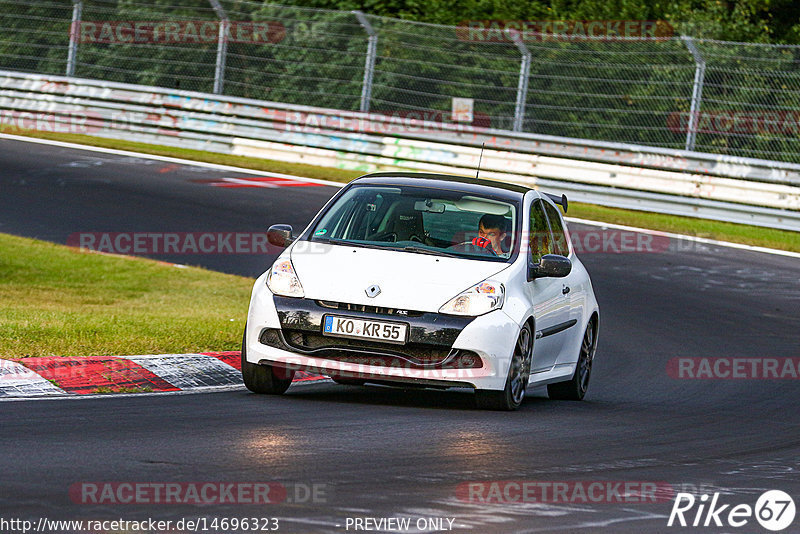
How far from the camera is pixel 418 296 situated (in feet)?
28.1

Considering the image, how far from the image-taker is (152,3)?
2758 cm

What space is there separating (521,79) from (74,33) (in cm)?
869

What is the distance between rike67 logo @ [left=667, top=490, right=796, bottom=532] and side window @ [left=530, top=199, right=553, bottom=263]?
11.1 ft

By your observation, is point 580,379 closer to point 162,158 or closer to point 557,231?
point 557,231

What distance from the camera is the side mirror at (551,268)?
9.31 metres

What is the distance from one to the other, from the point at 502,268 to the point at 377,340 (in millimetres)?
1068

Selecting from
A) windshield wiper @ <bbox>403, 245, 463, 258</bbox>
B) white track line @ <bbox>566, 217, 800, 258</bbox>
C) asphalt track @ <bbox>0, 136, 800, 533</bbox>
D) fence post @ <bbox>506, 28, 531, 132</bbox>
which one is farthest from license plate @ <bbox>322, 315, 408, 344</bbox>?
fence post @ <bbox>506, 28, 531, 132</bbox>

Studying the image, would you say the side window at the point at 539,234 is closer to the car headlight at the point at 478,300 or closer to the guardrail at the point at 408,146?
the car headlight at the point at 478,300

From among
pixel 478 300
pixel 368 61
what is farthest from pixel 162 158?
pixel 478 300

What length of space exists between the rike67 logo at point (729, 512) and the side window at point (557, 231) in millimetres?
4076

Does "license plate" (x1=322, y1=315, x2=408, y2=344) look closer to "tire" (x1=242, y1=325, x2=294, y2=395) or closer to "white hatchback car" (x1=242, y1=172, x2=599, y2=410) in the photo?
"white hatchback car" (x1=242, y1=172, x2=599, y2=410)

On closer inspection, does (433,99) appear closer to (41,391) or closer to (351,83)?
(351,83)

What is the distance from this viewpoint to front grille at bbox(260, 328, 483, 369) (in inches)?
336

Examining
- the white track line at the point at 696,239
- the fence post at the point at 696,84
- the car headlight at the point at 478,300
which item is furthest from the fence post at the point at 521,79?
the car headlight at the point at 478,300
